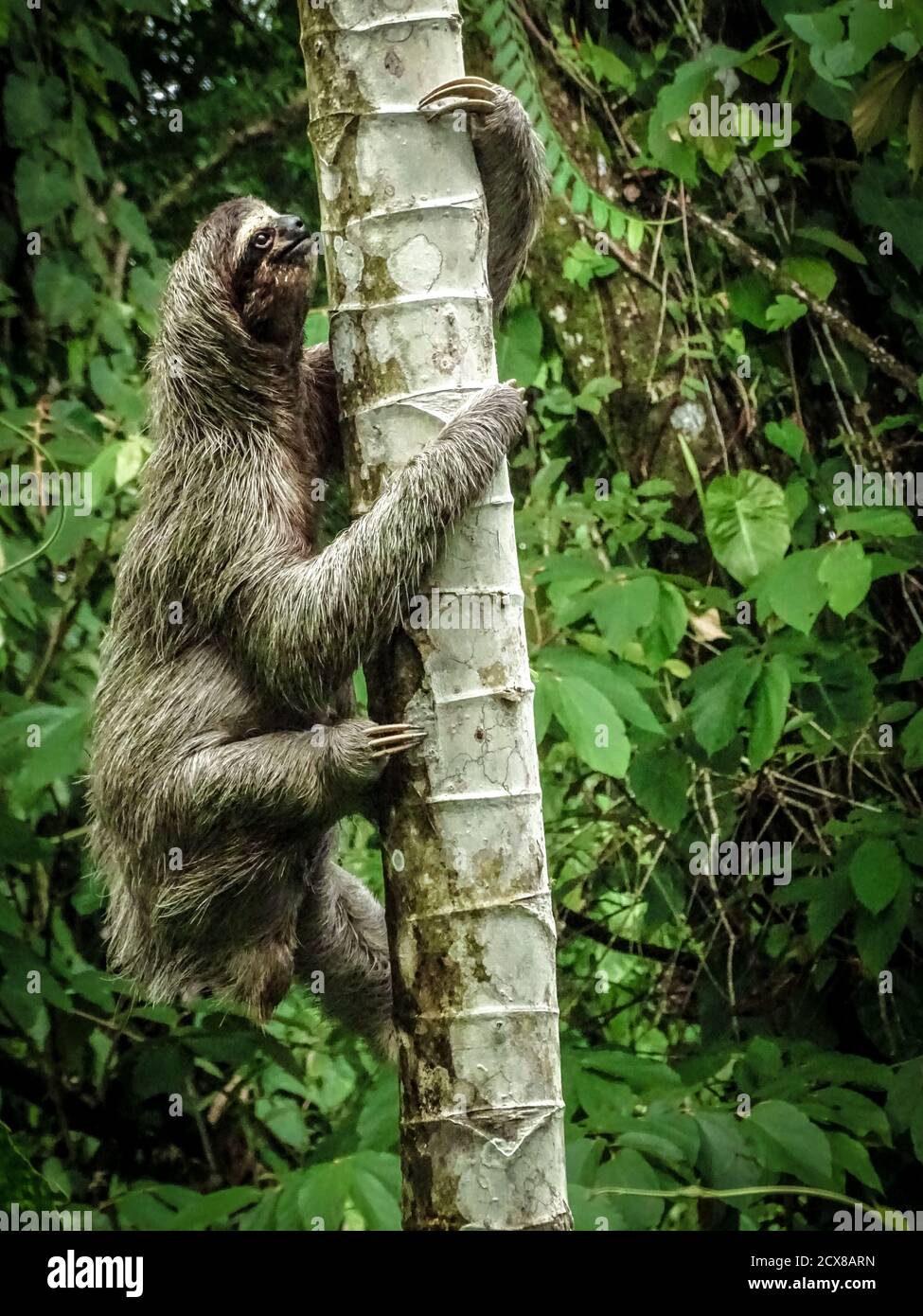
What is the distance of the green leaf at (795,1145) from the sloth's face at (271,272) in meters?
2.49

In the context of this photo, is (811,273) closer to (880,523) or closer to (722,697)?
(880,523)

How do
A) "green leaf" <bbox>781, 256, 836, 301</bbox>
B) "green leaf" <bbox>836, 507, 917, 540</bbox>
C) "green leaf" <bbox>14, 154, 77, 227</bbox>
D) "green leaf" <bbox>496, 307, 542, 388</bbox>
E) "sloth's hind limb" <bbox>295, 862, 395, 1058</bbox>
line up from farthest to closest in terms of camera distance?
"green leaf" <bbox>781, 256, 836, 301</bbox>, "green leaf" <bbox>14, 154, 77, 227</bbox>, "green leaf" <bbox>496, 307, 542, 388</bbox>, "green leaf" <bbox>836, 507, 917, 540</bbox>, "sloth's hind limb" <bbox>295, 862, 395, 1058</bbox>

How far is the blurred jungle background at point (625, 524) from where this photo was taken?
4539 mm

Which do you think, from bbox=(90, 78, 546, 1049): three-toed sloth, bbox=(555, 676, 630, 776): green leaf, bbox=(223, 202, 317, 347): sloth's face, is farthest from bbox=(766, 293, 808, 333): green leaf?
bbox=(223, 202, 317, 347): sloth's face

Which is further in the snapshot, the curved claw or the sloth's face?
the sloth's face

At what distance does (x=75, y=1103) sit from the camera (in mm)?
5285

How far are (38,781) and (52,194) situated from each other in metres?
2.41

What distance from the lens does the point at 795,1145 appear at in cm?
383

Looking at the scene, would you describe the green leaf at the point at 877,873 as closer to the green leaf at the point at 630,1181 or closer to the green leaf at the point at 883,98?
the green leaf at the point at 630,1181

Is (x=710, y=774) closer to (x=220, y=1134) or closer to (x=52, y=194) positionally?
(x=220, y=1134)

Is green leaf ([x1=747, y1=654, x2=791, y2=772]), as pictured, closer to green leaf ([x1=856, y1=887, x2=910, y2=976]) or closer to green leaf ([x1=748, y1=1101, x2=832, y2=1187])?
green leaf ([x1=856, y1=887, x2=910, y2=976])

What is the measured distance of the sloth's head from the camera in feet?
11.1

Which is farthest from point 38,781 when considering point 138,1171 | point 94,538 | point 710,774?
point 710,774

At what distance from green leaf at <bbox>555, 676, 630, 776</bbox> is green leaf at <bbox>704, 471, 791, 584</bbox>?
1.15 m
